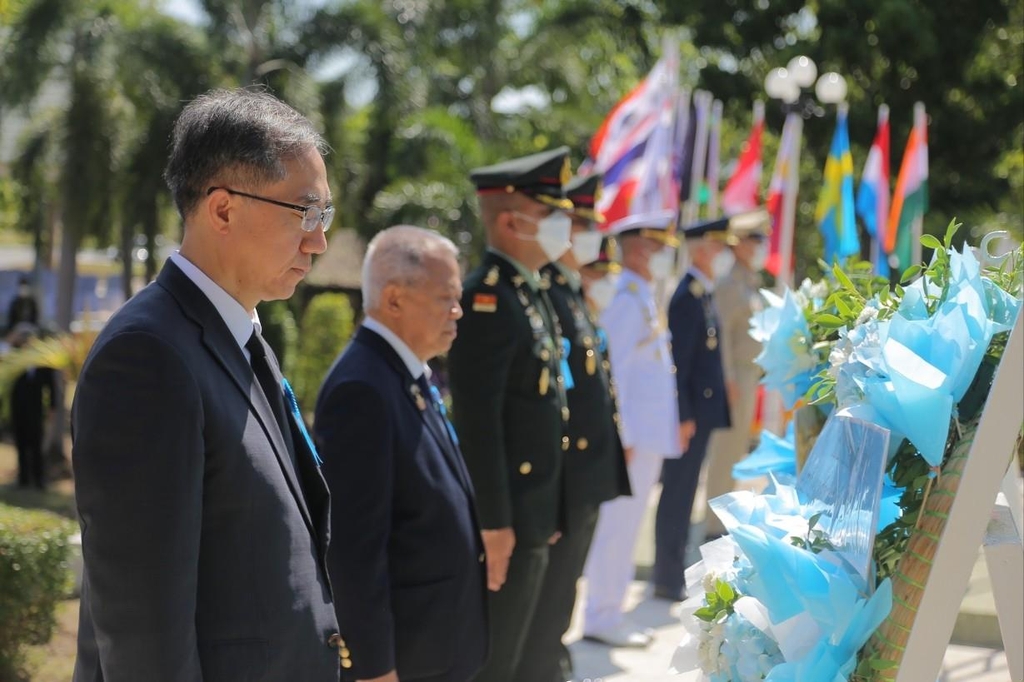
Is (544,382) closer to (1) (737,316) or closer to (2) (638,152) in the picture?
(1) (737,316)

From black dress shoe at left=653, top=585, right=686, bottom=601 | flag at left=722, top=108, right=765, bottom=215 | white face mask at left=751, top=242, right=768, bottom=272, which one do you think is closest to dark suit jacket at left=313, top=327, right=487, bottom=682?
black dress shoe at left=653, top=585, right=686, bottom=601

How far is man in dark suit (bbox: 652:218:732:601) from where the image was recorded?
21.5 feet

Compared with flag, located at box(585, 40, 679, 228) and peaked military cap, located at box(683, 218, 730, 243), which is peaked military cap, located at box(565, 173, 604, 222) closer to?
peaked military cap, located at box(683, 218, 730, 243)

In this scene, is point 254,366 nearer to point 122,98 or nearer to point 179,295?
point 179,295

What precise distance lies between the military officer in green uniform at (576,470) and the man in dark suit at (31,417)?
7.49 m

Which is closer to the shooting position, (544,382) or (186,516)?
(186,516)

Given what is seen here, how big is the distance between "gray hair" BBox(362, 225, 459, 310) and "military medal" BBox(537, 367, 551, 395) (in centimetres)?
91

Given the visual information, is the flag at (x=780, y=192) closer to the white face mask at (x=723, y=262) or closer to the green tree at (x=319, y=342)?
the white face mask at (x=723, y=262)

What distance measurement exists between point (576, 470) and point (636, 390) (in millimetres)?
1983

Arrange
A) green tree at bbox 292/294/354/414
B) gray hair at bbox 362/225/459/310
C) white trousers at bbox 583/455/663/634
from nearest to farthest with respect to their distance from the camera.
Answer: gray hair at bbox 362/225/459/310
white trousers at bbox 583/455/663/634
green tree at bbox 292/294/354/414

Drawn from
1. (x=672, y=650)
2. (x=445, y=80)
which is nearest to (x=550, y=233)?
(x=672, y=650)

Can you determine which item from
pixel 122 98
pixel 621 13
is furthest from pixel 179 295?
pixel 621 13

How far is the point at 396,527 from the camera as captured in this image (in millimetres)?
2922

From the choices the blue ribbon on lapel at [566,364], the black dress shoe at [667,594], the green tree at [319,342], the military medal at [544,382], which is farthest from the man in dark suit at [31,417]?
the military medal at [544,382]
